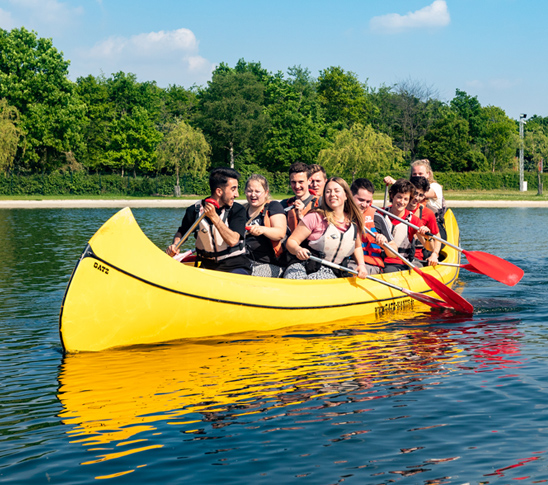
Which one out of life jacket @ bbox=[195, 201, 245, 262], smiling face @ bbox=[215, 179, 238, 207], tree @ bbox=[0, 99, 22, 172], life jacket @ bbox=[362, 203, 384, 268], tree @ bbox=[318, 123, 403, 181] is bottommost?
life jacket @ bbox=[362, 203, 384, 268]

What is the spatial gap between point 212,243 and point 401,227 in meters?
2.91

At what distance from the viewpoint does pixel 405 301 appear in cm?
Answer: 833

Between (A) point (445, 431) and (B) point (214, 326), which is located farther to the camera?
(B) point (214, 326)

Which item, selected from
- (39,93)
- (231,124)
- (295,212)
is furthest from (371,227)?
(231,124)

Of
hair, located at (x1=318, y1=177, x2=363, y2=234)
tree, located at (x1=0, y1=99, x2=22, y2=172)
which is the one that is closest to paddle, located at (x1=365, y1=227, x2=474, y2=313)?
hair, located at (x1=318, y1=177, x2=363, y2=234)

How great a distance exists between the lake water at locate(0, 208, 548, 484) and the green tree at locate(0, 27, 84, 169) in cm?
A: 4031

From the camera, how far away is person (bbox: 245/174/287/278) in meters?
6.82

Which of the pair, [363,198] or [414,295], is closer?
[363,198]

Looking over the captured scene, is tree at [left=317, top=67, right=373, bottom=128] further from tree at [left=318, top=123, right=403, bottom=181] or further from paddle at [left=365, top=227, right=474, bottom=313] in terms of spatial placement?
paddle at [left=365, top=227, right=474, bottom=313]

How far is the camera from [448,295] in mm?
8195

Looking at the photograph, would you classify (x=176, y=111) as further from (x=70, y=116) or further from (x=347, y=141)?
(x=347, y=141)

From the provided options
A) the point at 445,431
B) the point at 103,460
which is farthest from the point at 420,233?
the point at 103,460

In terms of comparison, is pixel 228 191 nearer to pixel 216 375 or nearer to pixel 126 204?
pixel 216 375

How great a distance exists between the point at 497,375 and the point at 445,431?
1463mm
